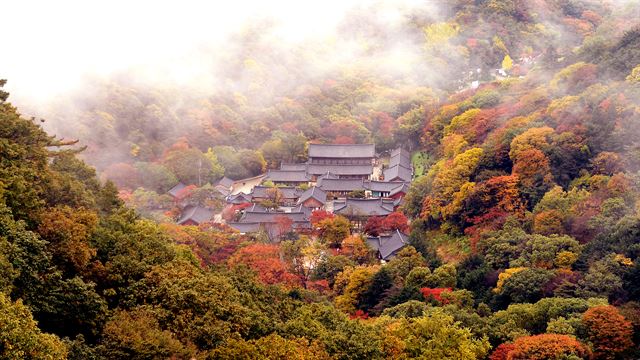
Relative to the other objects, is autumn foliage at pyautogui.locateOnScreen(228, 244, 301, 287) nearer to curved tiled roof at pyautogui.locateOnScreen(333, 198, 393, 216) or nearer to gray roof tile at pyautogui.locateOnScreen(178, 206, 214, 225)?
curved tiled roof at pyautogui.locateOnScreen(333, 198, 393, 216)

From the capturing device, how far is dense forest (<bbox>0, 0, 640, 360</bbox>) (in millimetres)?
17016

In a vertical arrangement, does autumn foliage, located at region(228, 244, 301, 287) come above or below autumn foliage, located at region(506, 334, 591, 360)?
below

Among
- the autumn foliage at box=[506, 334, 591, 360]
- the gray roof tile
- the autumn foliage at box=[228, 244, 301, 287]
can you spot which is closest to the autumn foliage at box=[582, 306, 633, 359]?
the autumn foliage at box=[506, 334, 591, 360]

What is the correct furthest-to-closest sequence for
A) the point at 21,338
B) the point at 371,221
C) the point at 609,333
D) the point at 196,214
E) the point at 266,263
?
the point at 196,214 < the point at 371,221 < the point at 266,263 < the point at 609,333 < the point at 21,338

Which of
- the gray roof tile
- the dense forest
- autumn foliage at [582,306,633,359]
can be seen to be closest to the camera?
the dense forest

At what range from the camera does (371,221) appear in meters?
37.8

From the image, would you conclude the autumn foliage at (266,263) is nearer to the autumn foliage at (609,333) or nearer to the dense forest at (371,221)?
the dense forest at (371,221)

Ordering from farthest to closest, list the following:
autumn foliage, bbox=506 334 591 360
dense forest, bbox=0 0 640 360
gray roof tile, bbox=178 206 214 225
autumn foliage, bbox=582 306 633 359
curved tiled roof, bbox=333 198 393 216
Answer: gray roof tile, bbox=178 206 214 225 → curved tiled roof, bbox=333 198 393 216 → autumn foliage, bbox=582 306 633 359 → autumn foliage, bbox=506 334 591 360 → dense forest, bbox=0 0 640 360

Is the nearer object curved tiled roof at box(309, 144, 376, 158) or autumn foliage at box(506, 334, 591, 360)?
autumn foliage at box(506, 334, 591, 360)

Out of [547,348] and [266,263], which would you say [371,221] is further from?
[547,348]

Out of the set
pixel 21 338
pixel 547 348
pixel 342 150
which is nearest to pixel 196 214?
pixel 342 150

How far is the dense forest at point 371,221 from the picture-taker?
17016mm

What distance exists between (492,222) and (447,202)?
11.5 feet

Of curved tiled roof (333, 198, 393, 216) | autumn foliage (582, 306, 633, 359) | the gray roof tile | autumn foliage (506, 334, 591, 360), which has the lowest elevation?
the gray roof tile
